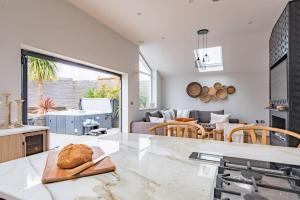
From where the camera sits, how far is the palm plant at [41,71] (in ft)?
9.06

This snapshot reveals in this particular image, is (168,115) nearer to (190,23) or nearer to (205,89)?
(205,89)

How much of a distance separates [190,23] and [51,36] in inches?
108

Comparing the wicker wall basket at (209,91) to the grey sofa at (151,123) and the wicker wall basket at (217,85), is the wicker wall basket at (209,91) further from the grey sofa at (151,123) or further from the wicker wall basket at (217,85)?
the grey sofa at (151,123)

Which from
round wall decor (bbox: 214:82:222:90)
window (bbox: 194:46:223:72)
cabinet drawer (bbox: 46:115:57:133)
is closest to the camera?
cabinet drawer (bbox: 46:115:57:133)

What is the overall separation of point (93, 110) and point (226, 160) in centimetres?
367

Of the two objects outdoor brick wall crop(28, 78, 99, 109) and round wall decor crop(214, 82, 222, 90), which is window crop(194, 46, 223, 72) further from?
outdoor brick wall crop(28, 78, 99, 109)

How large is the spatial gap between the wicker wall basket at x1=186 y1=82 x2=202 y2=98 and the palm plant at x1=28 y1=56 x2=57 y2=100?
5285 mm

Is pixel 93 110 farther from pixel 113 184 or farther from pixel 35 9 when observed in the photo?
pixel 113 184

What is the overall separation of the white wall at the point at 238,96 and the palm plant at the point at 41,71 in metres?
5.29

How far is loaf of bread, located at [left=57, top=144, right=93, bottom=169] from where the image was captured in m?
0.81

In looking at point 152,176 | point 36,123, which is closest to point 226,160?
point 152,176

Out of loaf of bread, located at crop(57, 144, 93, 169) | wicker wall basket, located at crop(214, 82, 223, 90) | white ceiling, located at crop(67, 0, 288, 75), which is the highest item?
white ceiling, located at crop(67, 0, 288, 75)

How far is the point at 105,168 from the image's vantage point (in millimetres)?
812

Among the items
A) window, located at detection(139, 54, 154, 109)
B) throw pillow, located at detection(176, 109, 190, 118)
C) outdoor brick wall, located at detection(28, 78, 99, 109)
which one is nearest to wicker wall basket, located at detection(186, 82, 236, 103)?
throw pillow, located at detection(176, 109, 190, 118)
